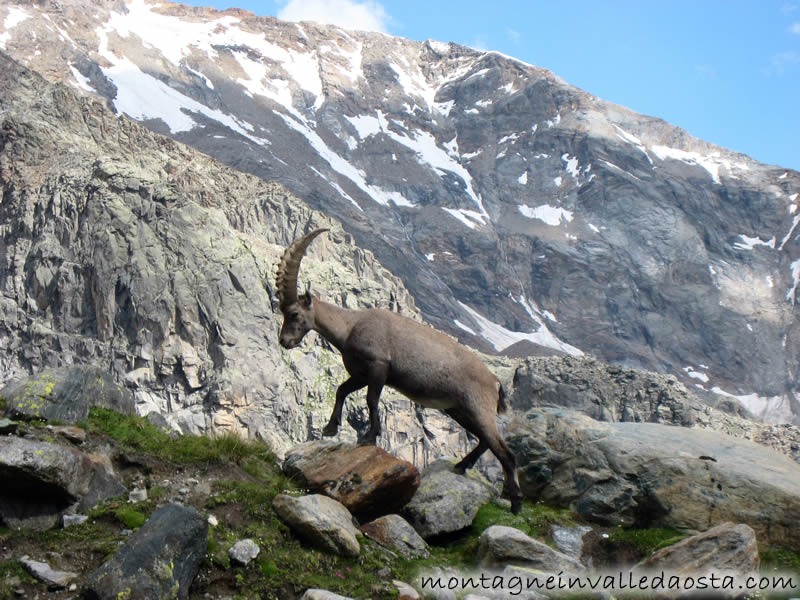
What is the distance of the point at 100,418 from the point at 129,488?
9.19 feet

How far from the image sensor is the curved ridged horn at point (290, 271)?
499 inches

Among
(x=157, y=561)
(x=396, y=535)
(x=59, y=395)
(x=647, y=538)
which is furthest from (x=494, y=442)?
(x=59, y=395)

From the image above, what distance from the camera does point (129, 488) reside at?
1066 cm

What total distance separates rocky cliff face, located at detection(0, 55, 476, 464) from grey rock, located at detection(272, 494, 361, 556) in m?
98.7

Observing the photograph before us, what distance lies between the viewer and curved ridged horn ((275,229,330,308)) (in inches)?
499

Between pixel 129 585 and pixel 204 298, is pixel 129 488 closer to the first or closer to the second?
pixel 129 585

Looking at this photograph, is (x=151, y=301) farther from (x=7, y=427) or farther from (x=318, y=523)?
(x=318, y=523)

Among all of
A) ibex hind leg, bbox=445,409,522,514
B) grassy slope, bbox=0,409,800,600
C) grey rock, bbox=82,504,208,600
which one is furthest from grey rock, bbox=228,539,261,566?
ibex hind leg, bbox=445,409,522,514

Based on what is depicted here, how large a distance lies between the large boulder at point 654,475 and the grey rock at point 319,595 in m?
7.56

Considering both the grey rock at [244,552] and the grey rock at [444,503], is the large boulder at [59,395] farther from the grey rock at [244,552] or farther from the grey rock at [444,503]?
the grey rock at [444,503]

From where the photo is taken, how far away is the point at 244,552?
921 centimetres

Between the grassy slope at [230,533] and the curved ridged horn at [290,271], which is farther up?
the curved ridged horn at [290,271]

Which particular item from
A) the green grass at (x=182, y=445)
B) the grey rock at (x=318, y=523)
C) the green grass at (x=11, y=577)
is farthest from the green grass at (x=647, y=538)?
the green grass at (x=11, y=577)

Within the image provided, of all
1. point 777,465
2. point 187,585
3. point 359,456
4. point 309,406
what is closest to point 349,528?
point 359,456
